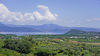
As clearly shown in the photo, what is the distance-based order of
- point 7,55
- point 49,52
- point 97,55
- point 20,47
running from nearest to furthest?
point 7,55 < point 49,52 < point 97,55 < point 20,47

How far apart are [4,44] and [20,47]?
11.7 ft

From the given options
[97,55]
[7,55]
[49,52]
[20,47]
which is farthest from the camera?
[20,47]

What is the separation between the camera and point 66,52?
2841cm

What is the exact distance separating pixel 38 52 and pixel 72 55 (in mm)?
5066

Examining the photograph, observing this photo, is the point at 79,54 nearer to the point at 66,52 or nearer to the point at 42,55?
the point at 66,52

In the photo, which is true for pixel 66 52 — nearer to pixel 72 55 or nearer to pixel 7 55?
pixel 72 55

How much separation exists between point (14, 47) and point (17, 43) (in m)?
1.08

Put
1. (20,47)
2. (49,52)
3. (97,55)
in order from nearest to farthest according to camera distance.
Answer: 1. (49,52)
2. (97,55)
3. (20,47)

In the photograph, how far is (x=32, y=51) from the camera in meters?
30.3

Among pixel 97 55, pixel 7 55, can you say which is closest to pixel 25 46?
pixel 7 55

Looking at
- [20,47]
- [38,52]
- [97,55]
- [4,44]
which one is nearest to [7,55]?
[38,52]

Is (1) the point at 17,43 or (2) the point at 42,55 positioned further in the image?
(1) the point at 17,43

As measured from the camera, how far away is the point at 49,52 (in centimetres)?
2694

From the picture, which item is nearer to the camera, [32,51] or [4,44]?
[32,51]
